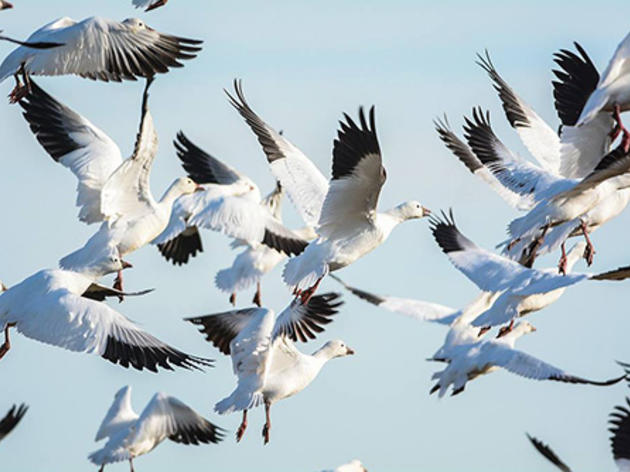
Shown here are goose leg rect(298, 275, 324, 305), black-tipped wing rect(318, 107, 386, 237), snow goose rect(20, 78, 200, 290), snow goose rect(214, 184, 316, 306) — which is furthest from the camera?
snow goose rect(214, 184, 316, 306)

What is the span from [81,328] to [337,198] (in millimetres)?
2977

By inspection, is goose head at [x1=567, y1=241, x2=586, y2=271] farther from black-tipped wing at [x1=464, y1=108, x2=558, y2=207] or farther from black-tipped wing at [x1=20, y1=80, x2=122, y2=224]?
black-tipped wing at [x1=20, y1=80, x2=122, y2=224]

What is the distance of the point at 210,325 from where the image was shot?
14.7 meters

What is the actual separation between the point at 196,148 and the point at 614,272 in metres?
10.0

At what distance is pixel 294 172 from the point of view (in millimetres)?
15070

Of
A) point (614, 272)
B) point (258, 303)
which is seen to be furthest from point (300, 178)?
point (258, 303)

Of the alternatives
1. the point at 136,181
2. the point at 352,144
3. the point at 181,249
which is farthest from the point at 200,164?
the point at 352,144

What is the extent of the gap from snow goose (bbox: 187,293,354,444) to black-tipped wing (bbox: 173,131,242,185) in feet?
16.4

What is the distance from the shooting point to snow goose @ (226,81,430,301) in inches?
495

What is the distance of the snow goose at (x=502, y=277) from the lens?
13289 millimetres

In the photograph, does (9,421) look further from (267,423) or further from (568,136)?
(568,136)

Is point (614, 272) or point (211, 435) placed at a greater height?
point (614, 272)

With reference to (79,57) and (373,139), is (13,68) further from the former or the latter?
(373,139)

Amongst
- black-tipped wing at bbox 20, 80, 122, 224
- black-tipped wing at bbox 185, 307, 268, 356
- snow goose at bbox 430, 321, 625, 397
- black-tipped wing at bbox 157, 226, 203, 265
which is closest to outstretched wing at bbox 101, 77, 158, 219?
black-tipped wing at bbox 20, 80, 122, 224
